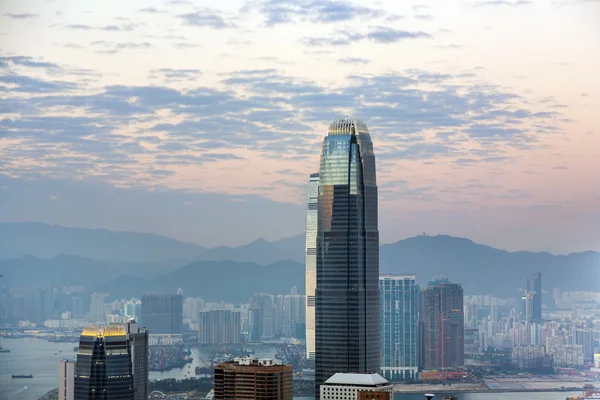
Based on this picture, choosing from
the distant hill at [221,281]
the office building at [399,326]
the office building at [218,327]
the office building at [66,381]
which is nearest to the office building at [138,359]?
the office building at [66,381]

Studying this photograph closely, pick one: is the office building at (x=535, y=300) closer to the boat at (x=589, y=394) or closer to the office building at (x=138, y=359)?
the boat at (x=589, y=394)

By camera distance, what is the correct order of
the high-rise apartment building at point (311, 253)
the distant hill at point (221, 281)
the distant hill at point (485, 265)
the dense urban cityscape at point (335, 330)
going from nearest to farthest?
the dense urban cityscape at point (335, 330), the high-rise apartment building at point (311, 253), the distant hill at point (221, 281), the distant hill at point (485, 265)

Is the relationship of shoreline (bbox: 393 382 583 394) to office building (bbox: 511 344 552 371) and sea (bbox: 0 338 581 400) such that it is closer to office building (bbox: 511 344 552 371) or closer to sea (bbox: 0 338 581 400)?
office building (bbox: 511 344 552 371)

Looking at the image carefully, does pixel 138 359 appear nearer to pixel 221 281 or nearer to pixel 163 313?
pixel 163 313

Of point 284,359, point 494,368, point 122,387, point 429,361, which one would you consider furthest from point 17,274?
point 494,368

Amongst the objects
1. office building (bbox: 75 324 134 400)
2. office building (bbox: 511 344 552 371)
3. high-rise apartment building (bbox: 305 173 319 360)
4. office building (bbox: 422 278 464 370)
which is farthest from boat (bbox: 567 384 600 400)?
office building (bbox: 75 324 134 400)

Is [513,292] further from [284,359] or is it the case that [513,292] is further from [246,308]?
[284,359]

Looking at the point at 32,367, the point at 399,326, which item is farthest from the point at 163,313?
the point at 399,326
